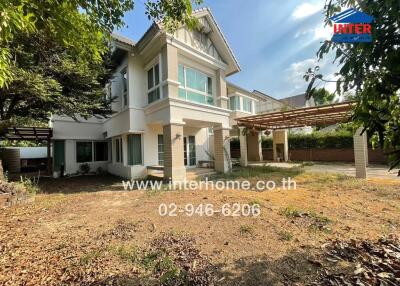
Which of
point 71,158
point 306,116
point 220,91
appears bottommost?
point 71,158

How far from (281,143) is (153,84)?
14.6 meters

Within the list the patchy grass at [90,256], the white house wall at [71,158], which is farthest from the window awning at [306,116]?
the white house wall at [71,158]

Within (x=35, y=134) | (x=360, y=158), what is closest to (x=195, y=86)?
(x=360, y=158)

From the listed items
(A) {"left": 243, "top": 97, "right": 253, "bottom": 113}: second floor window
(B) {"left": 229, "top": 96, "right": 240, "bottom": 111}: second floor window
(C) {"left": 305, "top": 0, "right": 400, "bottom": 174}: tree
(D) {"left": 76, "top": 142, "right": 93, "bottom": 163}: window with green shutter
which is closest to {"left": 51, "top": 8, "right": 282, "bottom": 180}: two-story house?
(D) {"left": 76, "top": 142, "right": 93, "bottom": 163}: window with green shutter

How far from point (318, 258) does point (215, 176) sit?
868 centimetres

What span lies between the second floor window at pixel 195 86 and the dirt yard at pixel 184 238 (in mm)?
6108

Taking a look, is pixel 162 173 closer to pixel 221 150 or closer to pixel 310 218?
Result: pixel 221 150

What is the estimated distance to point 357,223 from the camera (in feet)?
16.7

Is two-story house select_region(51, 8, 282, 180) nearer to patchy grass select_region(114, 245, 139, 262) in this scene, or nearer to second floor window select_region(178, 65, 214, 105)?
second floor window select_region(178, 65, 214, 105)

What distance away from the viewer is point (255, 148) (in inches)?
841

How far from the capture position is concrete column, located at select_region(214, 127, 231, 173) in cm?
1306

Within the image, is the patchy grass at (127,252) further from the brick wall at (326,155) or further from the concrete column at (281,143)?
the brick wall at (326,155)

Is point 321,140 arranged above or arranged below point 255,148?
above

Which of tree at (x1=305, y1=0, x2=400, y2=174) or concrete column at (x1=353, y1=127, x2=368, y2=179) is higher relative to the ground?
tree at (x1=305, y1=0, x2=400, y2=174)
